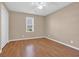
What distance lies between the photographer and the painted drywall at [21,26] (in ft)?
21.3

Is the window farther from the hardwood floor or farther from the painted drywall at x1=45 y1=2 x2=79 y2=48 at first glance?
the hardwood floor

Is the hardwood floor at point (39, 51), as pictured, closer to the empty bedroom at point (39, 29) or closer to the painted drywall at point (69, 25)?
the empty bedroom at point (39, 29)

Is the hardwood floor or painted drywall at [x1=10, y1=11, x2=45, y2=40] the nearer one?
the hardwood floor

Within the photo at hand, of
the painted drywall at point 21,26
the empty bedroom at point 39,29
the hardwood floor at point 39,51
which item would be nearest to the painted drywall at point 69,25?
the empty bedroom at point 39,29

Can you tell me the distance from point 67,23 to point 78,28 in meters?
0.83

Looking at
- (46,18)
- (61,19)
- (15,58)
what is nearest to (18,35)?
(46,18)

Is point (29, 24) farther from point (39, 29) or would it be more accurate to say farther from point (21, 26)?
point (39, 29)

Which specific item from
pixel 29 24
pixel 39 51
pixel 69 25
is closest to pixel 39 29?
pixel 29 24

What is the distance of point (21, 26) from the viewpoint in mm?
6945

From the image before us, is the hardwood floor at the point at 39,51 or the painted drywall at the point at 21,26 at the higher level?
the painted drywall at the point at 21,26

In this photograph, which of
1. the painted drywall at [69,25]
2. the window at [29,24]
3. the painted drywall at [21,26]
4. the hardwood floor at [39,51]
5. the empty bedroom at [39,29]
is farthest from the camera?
the window at [29,24]

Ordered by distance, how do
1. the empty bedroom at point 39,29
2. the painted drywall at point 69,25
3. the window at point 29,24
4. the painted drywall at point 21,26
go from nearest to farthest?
1. the empty bedroom at point 39,29
2. the painted drywall at point 69,25
3. the painted drywall at point 21,26
4. the window at point 29,24

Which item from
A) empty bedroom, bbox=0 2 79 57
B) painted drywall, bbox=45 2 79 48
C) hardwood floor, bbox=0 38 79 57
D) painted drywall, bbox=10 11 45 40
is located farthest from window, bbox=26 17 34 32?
hardwood floor, bbox=0 38 79 57

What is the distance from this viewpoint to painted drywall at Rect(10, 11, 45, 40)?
6.48m
